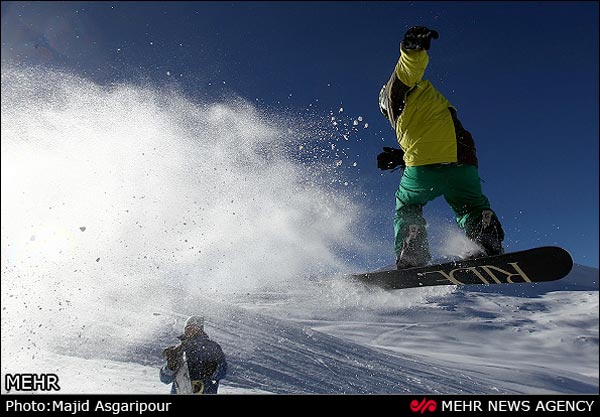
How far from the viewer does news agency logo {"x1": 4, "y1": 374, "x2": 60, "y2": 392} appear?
3338 mm

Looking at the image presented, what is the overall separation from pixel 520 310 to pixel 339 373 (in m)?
2.91

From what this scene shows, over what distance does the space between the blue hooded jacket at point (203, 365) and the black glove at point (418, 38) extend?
9.84 ft

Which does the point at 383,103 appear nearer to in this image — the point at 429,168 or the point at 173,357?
the point at 429,168

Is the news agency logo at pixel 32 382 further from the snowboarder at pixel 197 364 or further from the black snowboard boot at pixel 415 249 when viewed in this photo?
the black snowboard boot at pixel 415 249

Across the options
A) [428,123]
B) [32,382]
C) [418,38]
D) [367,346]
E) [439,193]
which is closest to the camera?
[418,38]

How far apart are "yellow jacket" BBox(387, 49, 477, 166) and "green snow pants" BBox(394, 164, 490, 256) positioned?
0.29 ft

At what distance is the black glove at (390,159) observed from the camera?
3.76 meters

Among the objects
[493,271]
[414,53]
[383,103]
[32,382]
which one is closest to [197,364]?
[32,382]

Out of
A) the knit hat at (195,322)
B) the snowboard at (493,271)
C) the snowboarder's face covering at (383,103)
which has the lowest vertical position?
the knit hat at (195,322)

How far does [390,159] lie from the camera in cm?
379

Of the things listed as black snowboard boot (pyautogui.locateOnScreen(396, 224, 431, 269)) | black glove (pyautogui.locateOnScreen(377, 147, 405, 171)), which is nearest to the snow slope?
black snowboard boot (pyautogui.locateOnScreen(396, 224, 431, 269))

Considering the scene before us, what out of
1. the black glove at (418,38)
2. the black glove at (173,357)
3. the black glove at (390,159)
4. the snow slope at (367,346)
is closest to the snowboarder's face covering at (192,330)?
the black glove at (173,357)
